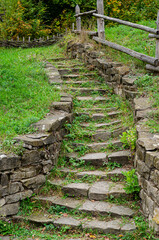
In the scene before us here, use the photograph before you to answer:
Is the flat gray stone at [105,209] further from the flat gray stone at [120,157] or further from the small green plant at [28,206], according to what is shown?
the flat gray stone at [120,157]

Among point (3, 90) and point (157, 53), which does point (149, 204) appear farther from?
point (3, 90)

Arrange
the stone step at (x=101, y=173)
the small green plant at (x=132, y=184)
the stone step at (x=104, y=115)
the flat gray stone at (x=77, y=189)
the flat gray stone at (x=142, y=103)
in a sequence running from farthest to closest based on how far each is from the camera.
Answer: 1. the stone step at (x=104, y=115)
2. the flat gray stone at (x=142, y=103)
3. the stone step at (x=101, y=173)
4. the flat gray stone at (x=77, y=189)
5. the small green plant at (x=132, y=184)

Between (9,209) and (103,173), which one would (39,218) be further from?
(103,173)

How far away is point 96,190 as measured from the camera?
15.0 feet

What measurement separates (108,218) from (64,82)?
180 inches

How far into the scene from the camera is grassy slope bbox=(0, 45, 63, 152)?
16.9ft

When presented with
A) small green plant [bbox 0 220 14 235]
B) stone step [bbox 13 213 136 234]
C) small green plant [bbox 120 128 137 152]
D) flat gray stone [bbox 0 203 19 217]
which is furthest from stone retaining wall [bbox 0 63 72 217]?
small green plant [bbox 120 128 137 152]

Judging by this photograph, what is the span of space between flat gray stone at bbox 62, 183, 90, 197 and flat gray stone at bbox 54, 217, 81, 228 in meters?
0.50

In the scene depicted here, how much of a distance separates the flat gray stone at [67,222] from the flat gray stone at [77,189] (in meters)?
0.50

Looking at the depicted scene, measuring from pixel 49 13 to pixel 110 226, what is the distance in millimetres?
15390

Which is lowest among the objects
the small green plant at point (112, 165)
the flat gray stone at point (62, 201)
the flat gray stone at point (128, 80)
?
the flat gray stone at point (62, 201)

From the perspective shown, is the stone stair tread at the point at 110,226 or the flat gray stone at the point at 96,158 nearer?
the stone stair tread at the point at 110,226

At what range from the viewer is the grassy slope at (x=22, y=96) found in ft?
16.9

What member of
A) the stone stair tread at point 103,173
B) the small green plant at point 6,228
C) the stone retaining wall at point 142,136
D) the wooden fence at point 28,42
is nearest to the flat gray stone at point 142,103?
the stone retaining wall at point 142,136
